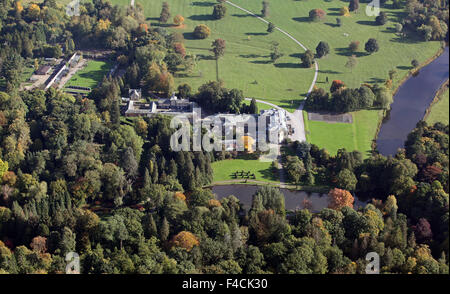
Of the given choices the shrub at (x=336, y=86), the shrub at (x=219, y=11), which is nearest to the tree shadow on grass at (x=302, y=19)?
the shrub at (x=219, y=11)

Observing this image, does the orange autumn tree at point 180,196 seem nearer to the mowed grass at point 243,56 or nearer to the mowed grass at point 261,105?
the mowed grass at point 261,105

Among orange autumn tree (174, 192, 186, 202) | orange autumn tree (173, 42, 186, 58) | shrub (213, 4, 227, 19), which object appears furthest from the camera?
shrub (213, 4, 227, 19)

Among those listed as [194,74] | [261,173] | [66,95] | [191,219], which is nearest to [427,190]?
[261,173]

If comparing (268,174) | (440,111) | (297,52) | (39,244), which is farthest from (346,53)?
(39,244)

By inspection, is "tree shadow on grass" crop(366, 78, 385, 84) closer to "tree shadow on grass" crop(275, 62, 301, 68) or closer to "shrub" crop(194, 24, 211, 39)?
"tree shadow on grass" crop(275, 62, 301, 68)

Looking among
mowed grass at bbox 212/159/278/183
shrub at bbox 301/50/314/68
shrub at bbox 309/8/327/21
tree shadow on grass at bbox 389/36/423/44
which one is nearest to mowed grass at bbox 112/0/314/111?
shrub at bbox 301/50/314/68

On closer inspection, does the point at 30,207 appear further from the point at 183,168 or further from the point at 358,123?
the point at 358,123
